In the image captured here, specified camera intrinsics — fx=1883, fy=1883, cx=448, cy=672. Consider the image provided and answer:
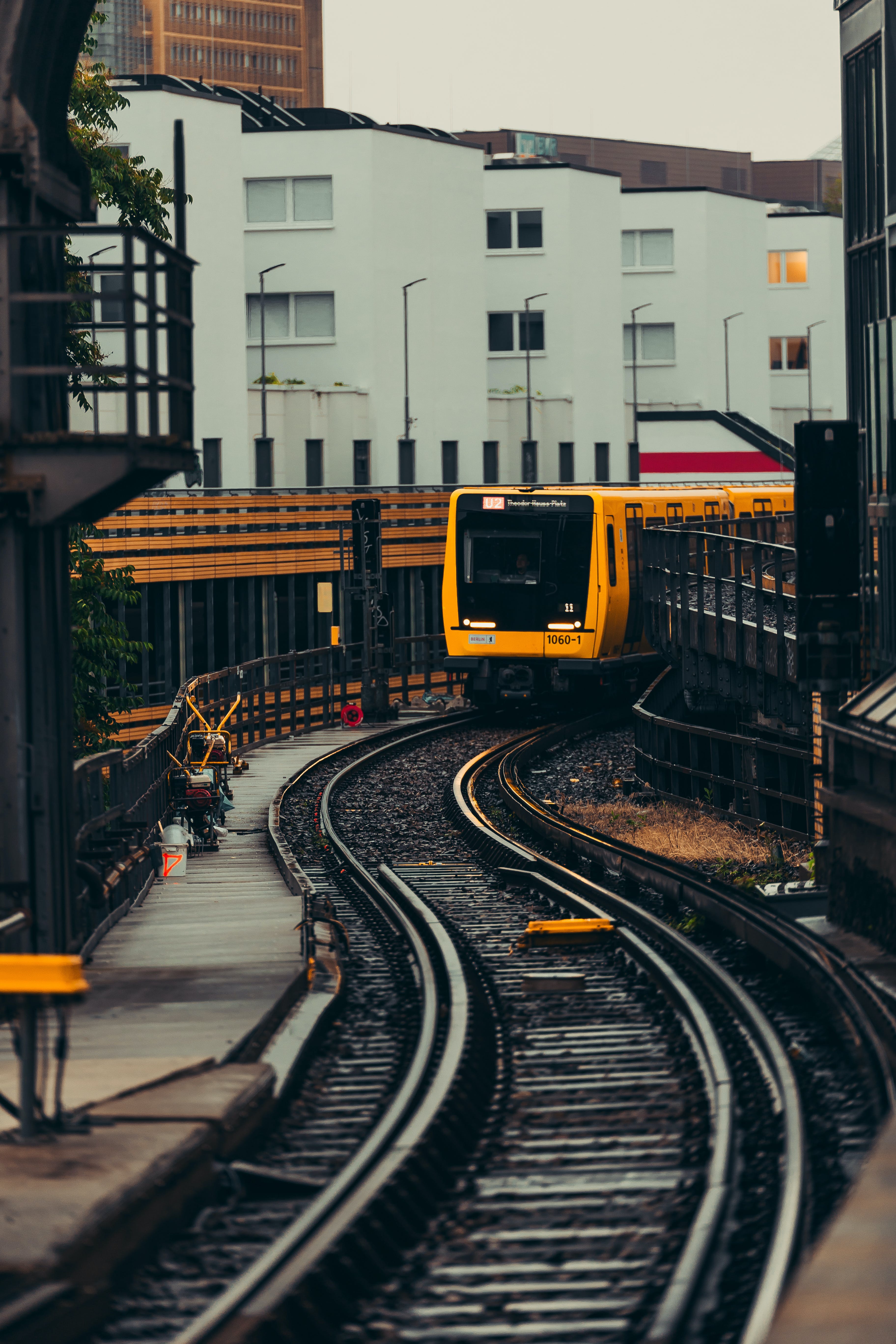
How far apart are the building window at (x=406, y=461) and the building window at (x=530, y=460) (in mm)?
5229

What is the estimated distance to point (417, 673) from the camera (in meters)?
42.9

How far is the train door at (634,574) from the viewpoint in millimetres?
29781

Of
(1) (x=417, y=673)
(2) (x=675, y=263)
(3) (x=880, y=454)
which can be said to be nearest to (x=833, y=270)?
(2) (x=675, y=263)

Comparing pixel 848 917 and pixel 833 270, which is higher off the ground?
pixel 833 270

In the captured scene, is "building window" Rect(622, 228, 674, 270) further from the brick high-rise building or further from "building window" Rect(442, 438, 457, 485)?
the brick high-rise building

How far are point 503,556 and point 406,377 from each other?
27253mm

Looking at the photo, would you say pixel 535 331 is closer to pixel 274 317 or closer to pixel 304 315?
pixel 304 315

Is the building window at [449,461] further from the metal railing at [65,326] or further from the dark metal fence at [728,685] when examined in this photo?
the metal railing at [65,326]

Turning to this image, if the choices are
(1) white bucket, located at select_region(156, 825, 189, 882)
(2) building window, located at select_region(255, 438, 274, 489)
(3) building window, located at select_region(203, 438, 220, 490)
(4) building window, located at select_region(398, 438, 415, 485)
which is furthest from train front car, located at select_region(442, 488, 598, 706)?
(4) building window, located at select_region(398, 438, 415, 485)

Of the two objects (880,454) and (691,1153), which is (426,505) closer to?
(880,454)

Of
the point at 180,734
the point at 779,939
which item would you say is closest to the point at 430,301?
the point at 180,734

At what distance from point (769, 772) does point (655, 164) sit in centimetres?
8498

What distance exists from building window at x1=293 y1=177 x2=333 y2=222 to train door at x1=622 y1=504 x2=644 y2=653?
2786cm

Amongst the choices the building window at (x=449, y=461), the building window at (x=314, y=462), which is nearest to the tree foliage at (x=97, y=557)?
the building window at (x=314, y=462)
